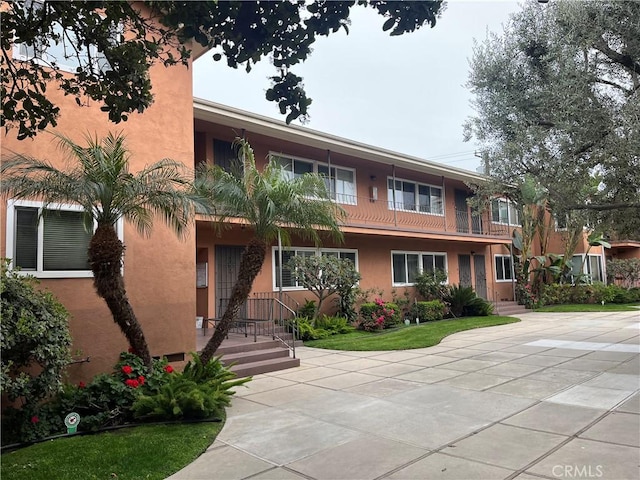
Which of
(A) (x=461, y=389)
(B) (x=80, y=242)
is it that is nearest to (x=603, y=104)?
(A) (x=461, y=389)

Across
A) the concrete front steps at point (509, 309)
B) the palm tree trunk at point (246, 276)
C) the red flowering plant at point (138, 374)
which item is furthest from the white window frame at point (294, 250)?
the concrete front steps at point (509, 309)

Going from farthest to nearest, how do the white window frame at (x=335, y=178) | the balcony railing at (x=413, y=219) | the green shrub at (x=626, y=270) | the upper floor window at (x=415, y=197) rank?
1. the green shrub at (x=626, y=270)
2. the upper floor window at (x=415, y=197)
3. the balcony railing at (x=413, y=219)
4. the white window frame at (x=335, y=178)

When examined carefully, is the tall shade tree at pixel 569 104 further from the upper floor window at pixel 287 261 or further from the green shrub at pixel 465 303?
the green shrub at pixel 465 303

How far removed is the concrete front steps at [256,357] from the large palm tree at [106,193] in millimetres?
2556

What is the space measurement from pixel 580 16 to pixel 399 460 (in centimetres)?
767

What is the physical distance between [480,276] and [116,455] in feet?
66.7

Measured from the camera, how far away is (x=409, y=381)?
7.97 meters

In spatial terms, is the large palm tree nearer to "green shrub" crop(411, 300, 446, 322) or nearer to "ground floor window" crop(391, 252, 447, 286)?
"green shrub" crop(411, 300, 446, 322)

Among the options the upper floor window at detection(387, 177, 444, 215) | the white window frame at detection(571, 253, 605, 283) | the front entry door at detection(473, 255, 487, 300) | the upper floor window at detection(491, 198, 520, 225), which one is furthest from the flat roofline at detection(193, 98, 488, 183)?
the white window frame at detection(571, 253, 605, 283)

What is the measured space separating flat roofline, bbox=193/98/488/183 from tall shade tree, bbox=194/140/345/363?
295cm

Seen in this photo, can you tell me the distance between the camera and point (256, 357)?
9.51 metres

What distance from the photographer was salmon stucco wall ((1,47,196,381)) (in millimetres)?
6969

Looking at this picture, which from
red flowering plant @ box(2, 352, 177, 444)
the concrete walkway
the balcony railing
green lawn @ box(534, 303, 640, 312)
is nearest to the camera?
the concrete walkway

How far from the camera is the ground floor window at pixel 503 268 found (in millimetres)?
23656
